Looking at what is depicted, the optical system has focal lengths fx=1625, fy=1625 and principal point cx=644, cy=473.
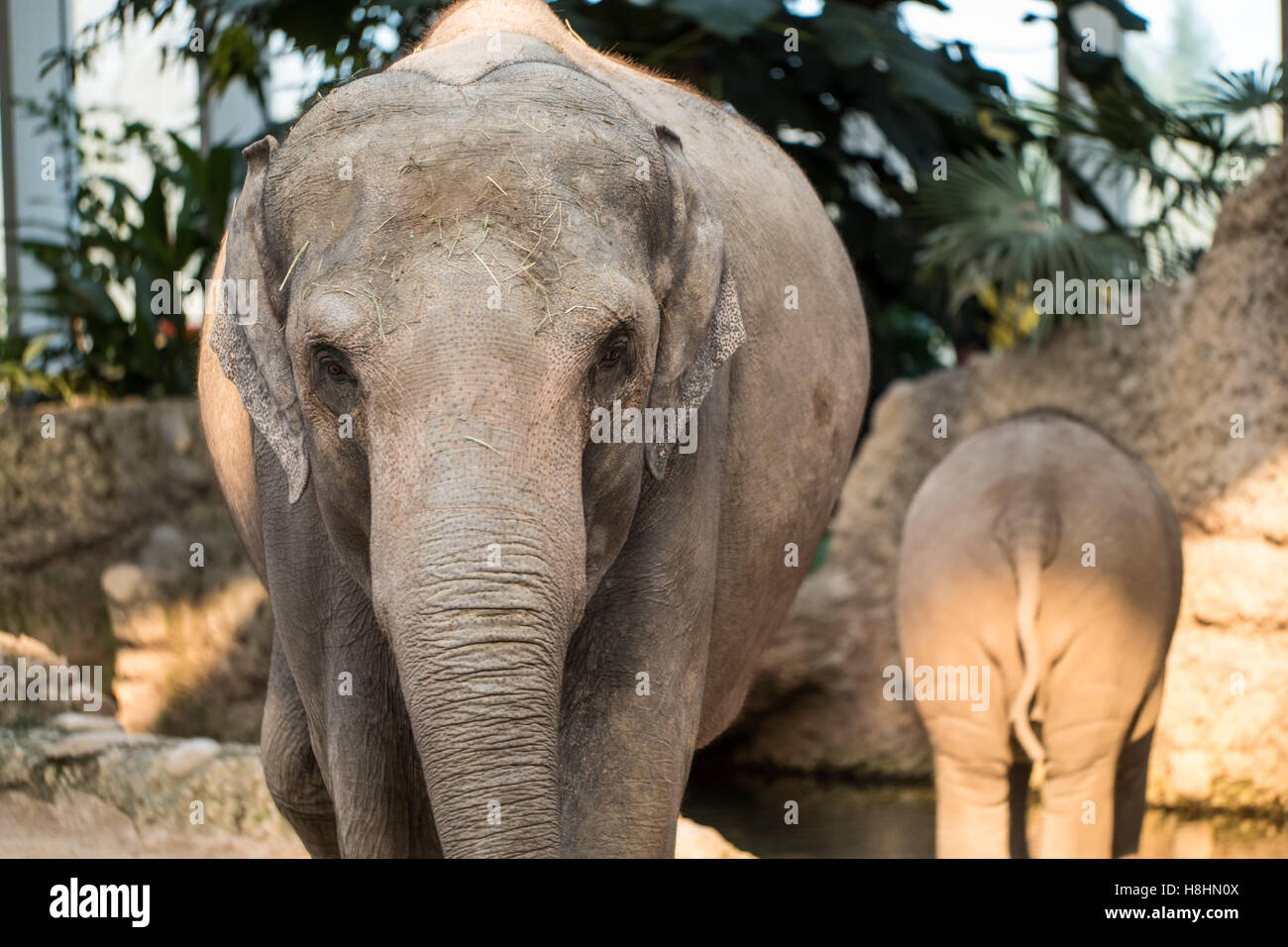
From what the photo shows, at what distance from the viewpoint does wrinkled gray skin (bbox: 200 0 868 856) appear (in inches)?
94.3

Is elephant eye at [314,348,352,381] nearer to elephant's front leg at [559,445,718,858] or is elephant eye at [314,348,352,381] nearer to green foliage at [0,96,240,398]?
elephant's front leg at [559,445,718,858]

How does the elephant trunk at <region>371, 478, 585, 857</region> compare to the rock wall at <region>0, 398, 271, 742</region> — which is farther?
the rock wall at <region>0, 398, 271, 742</region>

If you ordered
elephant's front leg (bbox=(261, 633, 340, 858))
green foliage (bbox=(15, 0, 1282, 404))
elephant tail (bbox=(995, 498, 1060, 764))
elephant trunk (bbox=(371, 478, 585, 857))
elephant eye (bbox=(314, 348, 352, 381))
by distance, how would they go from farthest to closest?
green foliage (bbox=(15, 0, 1282, 404))
elephant tail (bbox=(995, 498, 1060, 764))
elephant's front leg (bbox=(261, 633, 340, 858))
elephant eye (bbox=(314, 348, 352, 381))
elephant trunk (bbox=(371, 478, 585, 857))

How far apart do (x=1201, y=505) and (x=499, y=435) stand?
236 inches

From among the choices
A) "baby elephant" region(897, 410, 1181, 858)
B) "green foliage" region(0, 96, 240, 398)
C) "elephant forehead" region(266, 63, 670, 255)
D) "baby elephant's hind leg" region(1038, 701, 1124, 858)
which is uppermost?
"green foliage" region(0, 96, 240, 398)

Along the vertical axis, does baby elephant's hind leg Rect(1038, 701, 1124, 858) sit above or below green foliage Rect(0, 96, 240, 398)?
below

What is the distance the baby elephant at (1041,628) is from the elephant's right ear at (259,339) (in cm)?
294

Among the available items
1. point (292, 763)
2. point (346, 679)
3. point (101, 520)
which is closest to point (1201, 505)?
point (292, 763)

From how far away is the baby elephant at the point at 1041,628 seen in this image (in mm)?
5152

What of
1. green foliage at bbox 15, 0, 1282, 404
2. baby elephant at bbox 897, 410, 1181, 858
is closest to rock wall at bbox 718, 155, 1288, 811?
green foliage at bbox 15, 0, 1282, 404

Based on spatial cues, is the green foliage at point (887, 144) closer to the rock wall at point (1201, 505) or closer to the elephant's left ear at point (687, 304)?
the rock wall at point (1201, 505)

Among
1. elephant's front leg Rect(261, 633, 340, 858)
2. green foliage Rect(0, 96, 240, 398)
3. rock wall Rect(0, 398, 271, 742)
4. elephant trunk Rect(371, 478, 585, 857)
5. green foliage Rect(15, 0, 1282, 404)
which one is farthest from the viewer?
green foliage Rect(0, 96, 240, 398)

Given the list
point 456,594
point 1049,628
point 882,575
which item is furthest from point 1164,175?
point 456,594

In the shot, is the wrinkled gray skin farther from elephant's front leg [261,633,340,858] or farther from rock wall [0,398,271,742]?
rock wall [0,398,271,742]
